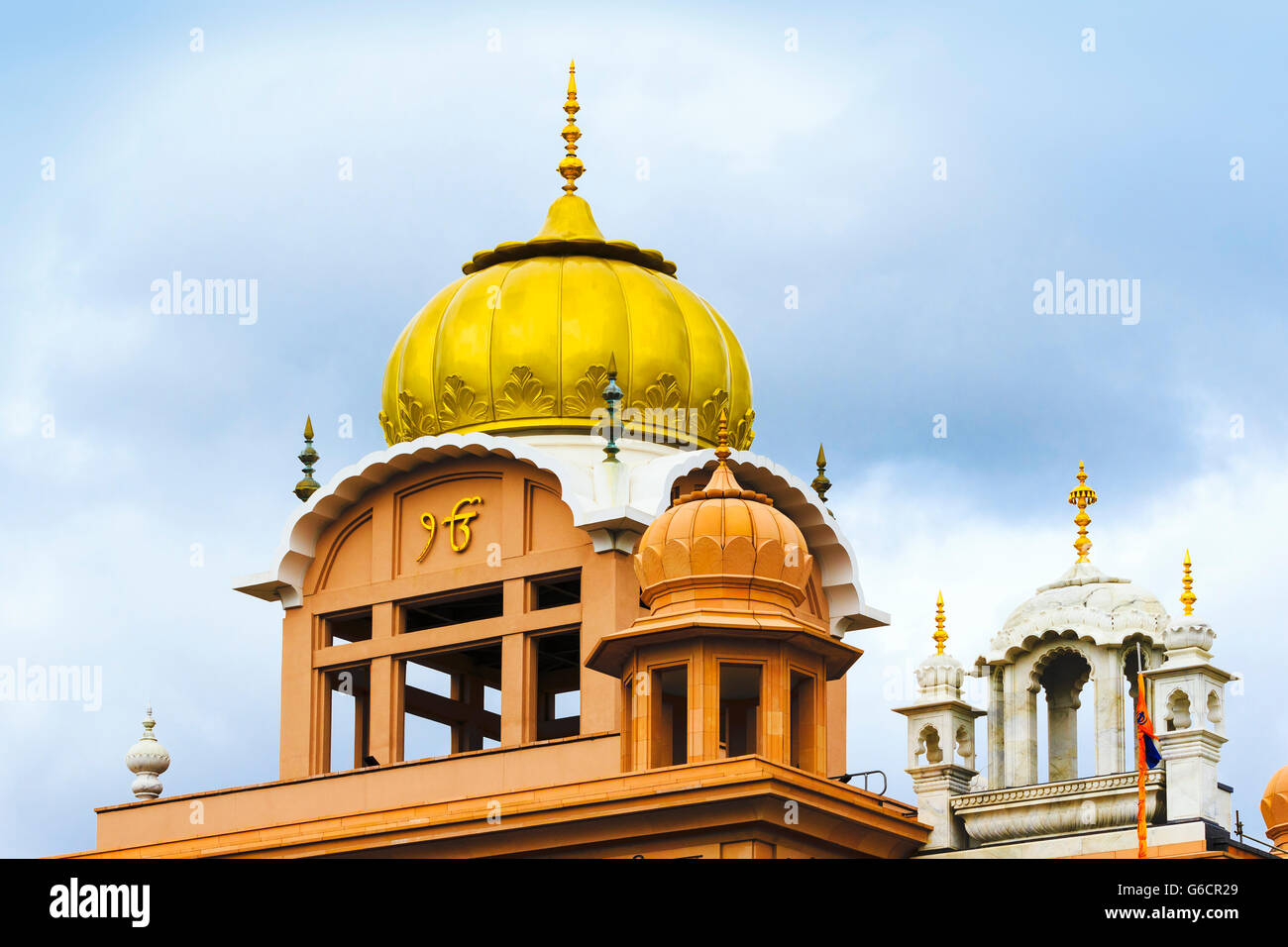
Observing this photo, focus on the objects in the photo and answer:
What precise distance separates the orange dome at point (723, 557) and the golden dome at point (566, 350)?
667 cm

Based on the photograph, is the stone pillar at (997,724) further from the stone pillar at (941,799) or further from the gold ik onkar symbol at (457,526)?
the gold ik onkar symbol at (457,526)

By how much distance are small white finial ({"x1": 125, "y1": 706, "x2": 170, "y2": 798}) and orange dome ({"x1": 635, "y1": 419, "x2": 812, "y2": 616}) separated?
10630 mm

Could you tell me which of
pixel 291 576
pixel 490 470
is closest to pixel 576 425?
pixel 490 470

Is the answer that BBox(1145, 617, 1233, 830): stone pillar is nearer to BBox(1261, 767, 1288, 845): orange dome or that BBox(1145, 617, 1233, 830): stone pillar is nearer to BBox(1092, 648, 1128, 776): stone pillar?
BBox(1092, 648, 1128, 776): stone pillar

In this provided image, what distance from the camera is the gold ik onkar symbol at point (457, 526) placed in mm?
52972

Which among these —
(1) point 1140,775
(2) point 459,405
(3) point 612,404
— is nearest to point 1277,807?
(1) point 1140,775

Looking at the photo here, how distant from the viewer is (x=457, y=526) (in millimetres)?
53125

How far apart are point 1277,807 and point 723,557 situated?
9.02 meters

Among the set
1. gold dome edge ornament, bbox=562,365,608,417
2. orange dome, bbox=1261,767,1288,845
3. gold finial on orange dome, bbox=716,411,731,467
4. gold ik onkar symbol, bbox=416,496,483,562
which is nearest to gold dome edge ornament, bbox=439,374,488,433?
gold dome edge ornament, bbox=562,365,608,417

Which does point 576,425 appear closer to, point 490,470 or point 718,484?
point 490,470

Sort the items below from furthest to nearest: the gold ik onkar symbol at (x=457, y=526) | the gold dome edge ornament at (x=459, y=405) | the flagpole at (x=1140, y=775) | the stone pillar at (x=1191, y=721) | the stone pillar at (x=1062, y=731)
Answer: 1. the gold dome edge ornament at (x=459, y=405)
2. the gold ik onkar symbol at (x=457, y=526)
3. the stone pillar at (x=1062, y=731)
4. the stone pillar at (x=1191, y=721)
5. the flagpole at (x=1140, y=775)

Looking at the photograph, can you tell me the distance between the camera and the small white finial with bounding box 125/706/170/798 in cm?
5406

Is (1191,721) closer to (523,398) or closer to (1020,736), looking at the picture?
(1020,736)

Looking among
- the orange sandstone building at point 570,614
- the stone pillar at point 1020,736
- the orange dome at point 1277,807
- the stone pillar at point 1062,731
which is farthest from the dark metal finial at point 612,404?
the orange dome at point 1277,807
